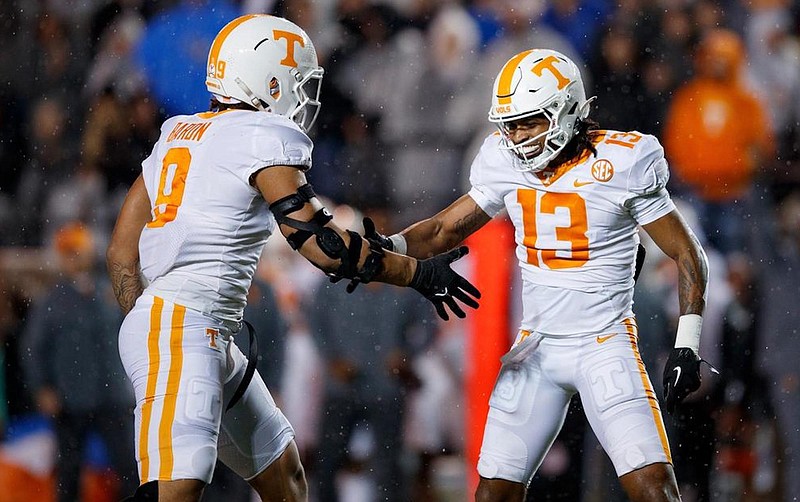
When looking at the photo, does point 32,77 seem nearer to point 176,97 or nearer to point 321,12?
point 176,97

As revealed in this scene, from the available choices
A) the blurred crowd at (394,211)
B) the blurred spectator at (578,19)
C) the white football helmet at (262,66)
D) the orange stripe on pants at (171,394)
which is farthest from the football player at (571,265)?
the blurred spectator at (578,19)

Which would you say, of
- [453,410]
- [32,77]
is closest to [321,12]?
[32,77]

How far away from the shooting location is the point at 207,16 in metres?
5.30

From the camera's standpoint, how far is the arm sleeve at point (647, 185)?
2.93 metres

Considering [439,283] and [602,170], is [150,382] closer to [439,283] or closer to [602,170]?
[439,283]

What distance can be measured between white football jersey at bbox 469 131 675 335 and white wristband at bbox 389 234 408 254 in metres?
0.28

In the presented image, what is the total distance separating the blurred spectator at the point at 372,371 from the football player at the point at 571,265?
1711mm

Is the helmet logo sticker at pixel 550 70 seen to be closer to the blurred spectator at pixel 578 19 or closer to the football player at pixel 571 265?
the football player at pixel 571 265

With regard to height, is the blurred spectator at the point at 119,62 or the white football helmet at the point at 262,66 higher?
the white football helmet at the point at 262,66

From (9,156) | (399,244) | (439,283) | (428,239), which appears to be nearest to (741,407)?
(428,239)

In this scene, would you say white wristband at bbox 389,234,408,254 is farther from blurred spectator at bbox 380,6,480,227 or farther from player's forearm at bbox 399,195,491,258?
blurred spectator at bbox 380,6,480,227

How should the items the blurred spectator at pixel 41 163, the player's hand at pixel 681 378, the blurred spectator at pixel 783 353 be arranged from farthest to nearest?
the blurred spectator at pixel 41 163 → the blurred spectator at pixel 783 353 → the player's hand at pixel 681 378

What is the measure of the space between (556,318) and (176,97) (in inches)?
107

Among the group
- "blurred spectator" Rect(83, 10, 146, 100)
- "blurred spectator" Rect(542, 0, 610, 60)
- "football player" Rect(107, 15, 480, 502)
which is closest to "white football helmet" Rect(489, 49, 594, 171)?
Answer: "football player" Rect(107, 15, 480, 502)
